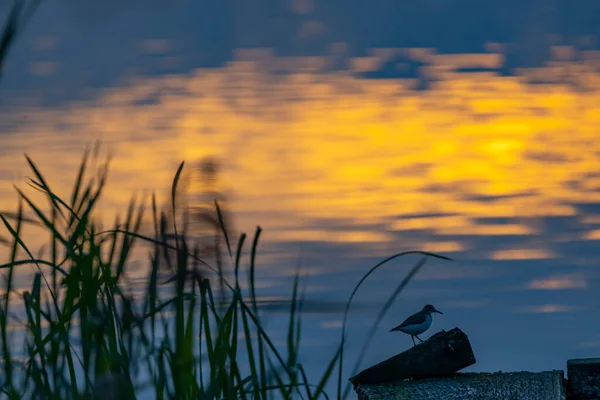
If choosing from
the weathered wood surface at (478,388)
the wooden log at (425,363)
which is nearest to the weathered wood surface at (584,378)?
the weathered wood surface at (478,388)

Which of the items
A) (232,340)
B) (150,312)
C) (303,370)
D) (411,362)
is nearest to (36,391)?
(150,312)

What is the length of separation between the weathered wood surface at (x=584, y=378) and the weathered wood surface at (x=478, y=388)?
0.20ft

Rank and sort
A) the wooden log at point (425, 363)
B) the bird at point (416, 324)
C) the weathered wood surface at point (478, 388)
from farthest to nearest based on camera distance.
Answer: the bird at point (416, 324), the wooden log at point (425, 363), the weathered wood surface at point (478, 388)

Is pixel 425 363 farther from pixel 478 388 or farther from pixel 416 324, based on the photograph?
pixel 416 324

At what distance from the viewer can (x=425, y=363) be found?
4.38m

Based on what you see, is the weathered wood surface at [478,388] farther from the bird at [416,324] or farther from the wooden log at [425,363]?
the bird at [416,324]

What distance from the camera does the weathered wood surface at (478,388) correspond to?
161 inches

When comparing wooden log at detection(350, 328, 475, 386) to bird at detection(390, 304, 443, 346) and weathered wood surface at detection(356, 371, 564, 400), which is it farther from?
bird at detection(390, 304, 443, 346)

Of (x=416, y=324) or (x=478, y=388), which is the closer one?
(x=478, y=388)

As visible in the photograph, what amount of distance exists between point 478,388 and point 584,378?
53 centimetres

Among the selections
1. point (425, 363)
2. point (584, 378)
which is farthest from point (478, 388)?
point (584, 378)

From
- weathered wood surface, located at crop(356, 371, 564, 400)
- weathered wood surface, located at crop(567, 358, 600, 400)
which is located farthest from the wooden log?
weathered wood surface, located at crop(567, 358, 600, 400)

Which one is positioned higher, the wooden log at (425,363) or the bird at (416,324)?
the bird at (416,324)

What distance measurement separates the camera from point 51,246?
260cm
